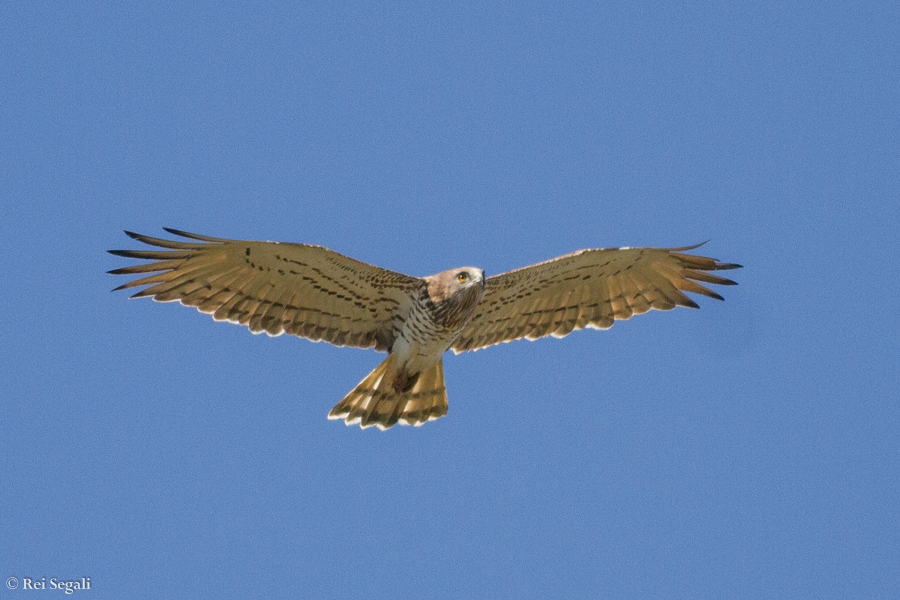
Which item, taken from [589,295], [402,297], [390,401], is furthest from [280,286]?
[589,295]

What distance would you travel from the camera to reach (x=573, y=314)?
12672 millimetres

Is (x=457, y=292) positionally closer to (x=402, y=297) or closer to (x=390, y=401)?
(x=402, y=297)

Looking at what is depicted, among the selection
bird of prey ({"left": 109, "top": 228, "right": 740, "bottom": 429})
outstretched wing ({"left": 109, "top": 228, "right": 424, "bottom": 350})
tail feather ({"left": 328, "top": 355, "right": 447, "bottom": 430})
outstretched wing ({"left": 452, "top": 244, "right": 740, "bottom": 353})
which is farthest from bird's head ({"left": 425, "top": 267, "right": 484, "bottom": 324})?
tail feather ({"left": 328, "top": 355, "right": 447, "bottom": 430})

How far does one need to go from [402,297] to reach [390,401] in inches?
47.1

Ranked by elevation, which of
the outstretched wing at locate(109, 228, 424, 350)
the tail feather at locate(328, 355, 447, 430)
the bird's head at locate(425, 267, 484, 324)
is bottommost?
the tail feather at locate(328, 355, 447, 430)

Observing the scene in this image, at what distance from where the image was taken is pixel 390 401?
39.7 ft

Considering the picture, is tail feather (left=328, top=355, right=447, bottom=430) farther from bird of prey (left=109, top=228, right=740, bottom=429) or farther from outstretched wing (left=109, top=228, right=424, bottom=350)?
outstretched wing (left=109, top=228, right=424, bottom=350)

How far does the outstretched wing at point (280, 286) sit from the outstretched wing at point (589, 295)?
1.19 metres

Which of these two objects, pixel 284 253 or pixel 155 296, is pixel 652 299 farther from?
pixel 155 296

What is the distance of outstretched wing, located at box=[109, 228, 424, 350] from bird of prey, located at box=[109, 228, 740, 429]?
1cm

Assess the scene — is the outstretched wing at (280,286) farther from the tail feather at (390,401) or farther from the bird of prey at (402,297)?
the tail feather at (390,401)

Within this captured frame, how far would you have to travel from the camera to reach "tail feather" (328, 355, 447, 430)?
11977 mm

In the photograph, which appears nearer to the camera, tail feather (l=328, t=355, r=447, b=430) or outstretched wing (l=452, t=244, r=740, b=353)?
tail feather (l=328, t=355, r=447, b=430)

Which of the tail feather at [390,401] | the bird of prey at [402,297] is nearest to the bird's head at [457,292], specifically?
the bird of prey at [402,297]
